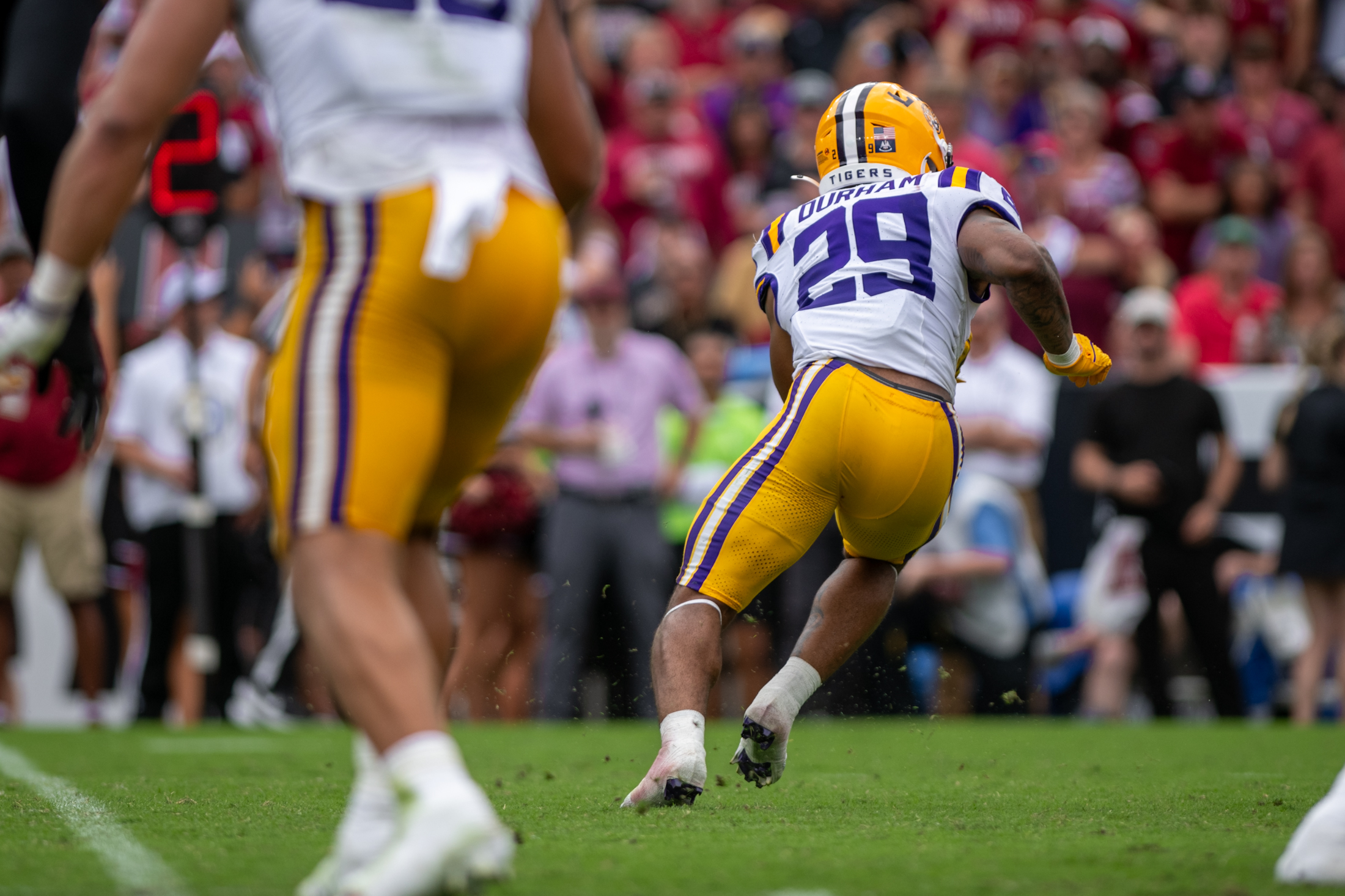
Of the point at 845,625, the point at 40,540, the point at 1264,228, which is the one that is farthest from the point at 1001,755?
the point at 1264,228

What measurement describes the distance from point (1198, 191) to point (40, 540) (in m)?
8.62

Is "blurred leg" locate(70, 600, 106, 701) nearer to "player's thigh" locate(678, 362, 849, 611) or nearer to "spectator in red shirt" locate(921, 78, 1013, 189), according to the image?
"spectator in red shirt" locate(921, 78, 1013, 189)

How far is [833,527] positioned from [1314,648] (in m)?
2.81

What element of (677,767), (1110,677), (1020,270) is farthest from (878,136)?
(1110,677)

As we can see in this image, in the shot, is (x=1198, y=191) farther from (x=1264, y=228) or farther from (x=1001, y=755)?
(x=1001, y=755)

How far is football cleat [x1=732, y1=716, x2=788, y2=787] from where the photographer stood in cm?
457

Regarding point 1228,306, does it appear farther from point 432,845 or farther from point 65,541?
point 432,845

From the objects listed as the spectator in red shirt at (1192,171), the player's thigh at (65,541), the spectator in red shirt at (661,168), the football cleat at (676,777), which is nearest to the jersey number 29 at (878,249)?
the football cleat at (676,777)

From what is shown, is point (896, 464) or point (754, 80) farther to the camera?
point (754, 80)

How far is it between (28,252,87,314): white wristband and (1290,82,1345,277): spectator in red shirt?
36.7ft

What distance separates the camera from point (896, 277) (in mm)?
4719

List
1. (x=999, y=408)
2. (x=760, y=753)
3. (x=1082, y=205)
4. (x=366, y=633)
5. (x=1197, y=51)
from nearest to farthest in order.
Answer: (x=366, y=633) < (x=760, y=753) < (x=999, y=408) < (x=1082, y=205) < (x=1197, y=51)

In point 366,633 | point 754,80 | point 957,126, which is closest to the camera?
point 366,633

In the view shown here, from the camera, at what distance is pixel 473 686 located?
34.1ft
